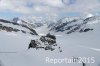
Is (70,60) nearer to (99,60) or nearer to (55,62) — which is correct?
(55,62)

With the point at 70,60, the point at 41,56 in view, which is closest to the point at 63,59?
the point at 70,60

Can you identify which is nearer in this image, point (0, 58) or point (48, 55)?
point (0, 58)

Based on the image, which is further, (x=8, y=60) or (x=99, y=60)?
(x=99, y=60)

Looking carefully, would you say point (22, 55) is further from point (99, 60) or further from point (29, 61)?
point (99, 60)

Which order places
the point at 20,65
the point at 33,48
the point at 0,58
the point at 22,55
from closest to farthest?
the point at 20,65 < the point at 0,58 < the point at 22,55 < the point at 33,48

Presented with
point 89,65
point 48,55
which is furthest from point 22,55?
point 89,65

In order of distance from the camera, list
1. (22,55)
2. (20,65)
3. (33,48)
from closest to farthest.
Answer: (20,65)
(22,55)
(33,48)

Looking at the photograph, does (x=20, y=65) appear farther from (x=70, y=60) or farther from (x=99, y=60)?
(x=99, y=60)

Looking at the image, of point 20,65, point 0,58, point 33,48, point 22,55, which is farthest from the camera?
point 33,48
